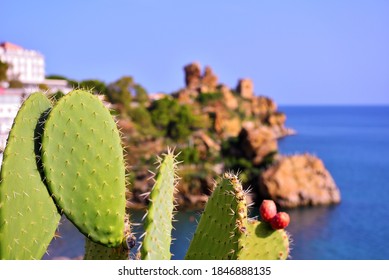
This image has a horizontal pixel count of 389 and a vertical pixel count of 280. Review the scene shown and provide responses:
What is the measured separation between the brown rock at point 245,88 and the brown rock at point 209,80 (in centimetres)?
308

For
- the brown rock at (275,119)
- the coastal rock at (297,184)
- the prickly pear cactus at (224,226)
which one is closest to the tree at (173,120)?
the coastal rock at (297,184)

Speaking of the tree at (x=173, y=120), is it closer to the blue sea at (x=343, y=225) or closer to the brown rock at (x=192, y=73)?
the blue sea at (x=343, y=225)

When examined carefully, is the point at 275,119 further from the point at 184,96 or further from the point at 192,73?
the point at 184,96

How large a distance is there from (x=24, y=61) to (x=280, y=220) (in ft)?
92.3

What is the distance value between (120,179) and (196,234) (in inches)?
11.7

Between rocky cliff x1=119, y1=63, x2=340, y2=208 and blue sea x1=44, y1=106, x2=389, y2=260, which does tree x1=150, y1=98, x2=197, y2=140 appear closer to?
rocky cliff x1=119, y1=63, x2=340, y2=208

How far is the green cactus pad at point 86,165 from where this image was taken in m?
1.37

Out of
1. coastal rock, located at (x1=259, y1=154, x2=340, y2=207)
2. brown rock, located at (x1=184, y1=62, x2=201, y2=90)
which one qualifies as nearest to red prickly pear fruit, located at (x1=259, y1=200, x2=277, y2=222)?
coastal rock, located at (x1=259, y1=154, x2=340, y2=207)

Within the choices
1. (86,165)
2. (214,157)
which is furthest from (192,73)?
(86,165)

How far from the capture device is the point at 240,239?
4.60 feet

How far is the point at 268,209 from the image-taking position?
1.65 metres

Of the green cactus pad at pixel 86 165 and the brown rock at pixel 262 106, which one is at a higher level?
the green cactus pad at pixel 86 165

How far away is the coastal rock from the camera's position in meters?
21.1
